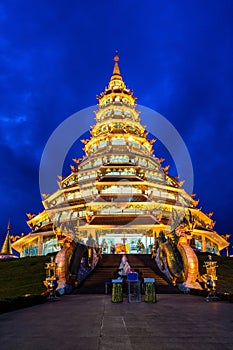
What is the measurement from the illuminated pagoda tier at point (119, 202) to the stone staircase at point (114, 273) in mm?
4277

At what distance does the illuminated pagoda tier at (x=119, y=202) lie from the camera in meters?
30.5

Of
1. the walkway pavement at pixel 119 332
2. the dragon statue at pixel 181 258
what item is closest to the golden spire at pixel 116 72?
the dragon statue at pixel 181 258

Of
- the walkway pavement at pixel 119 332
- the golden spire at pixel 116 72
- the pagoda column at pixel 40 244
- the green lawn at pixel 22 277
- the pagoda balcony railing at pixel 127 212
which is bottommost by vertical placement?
the green lawn at pixel 22 277

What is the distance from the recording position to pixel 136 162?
134ft

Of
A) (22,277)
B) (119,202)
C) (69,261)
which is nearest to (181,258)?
(69,261)

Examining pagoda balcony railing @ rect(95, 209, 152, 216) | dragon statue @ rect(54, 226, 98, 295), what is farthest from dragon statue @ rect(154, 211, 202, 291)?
pagoda balcony railing @ rect(95, 209, 152, 216)

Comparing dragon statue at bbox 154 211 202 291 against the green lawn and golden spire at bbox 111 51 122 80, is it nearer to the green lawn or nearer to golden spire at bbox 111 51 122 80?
the green lawn

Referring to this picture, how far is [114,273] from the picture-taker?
63.6 feet

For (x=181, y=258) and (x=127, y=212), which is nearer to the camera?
(x=181, y=258)

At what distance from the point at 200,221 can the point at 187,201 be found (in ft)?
10.5

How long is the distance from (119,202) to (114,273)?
14.2m

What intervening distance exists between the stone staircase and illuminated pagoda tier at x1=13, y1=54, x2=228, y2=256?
4.28 metres

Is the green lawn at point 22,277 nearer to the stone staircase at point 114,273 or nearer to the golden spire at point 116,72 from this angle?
the stone staircase at point 114,273

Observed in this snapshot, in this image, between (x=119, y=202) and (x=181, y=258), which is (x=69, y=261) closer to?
(x=181, y=258)
